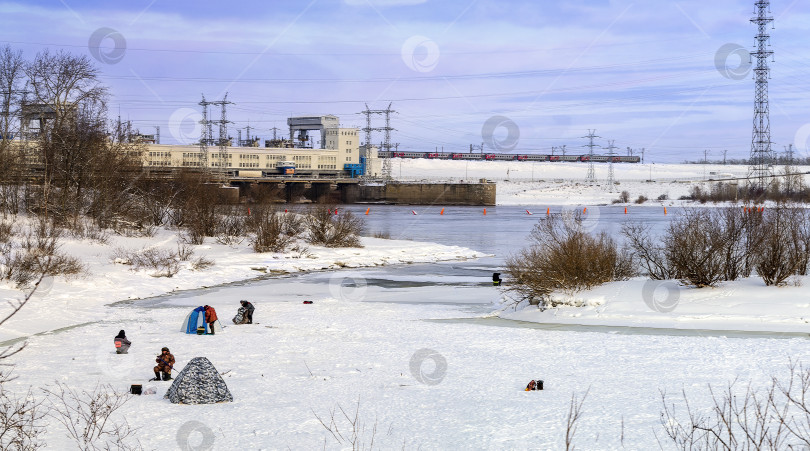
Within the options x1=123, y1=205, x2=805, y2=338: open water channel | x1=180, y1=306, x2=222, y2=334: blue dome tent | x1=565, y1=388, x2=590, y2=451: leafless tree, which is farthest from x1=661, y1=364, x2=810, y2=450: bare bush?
x1=180, y1=306, x2=222, y2=334: blue dome tent

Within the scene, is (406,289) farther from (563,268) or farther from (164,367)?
(164,367)

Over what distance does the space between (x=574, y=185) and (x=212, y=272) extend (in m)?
120

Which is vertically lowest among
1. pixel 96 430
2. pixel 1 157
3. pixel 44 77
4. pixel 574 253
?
pixel 96 430

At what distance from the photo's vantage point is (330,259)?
118 ft

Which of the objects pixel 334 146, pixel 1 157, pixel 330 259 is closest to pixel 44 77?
pixel 1 157

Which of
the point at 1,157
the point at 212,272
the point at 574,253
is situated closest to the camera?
the point at 574,253

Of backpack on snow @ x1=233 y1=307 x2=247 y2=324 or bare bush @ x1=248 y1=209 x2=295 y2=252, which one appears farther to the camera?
bare bush @ x1=248 y1=209 x2=295 y2=252

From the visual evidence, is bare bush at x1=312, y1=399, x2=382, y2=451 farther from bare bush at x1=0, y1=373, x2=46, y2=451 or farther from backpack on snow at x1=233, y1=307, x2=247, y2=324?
backpack on snow at x1=233, y1=307, x2=247, y2=324

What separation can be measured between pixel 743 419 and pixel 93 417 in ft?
26.4

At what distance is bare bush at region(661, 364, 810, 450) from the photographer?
8.38 m

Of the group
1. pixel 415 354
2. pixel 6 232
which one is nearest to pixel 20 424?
pixel 415 354

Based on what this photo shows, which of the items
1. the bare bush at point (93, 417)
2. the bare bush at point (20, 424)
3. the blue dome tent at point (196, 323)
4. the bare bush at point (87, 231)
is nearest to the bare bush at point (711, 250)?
the blue dome tent at point (196, 323)

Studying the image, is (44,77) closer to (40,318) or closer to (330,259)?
(330,259)

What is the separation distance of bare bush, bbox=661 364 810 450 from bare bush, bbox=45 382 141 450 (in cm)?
630
